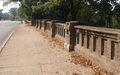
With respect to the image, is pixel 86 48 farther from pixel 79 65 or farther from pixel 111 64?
pixel 111 64

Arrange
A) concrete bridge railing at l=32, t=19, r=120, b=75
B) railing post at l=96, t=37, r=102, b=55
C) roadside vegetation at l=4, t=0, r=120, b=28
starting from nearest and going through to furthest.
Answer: concrete bridge railing at l=32, t=19, r=120, b=75 → railing post at l=96, t=37, r=102, b=55 → roadside vegetation at l=4, t=0, r=120, b=28

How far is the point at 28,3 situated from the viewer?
86.9 ft

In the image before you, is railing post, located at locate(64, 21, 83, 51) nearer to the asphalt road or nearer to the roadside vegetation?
the roadside vegetation

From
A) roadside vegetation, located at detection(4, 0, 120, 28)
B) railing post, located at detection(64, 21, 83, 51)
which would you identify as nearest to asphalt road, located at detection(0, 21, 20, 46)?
roadside vegetation, located at detection(4, 0, 120, 28)

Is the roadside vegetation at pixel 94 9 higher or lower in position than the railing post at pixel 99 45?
higher

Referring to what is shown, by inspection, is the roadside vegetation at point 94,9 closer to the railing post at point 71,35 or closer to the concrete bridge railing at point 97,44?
the railing post at point 71,35

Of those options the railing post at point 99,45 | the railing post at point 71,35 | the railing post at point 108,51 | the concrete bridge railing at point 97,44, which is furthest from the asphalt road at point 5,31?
the railing post at point 108,51

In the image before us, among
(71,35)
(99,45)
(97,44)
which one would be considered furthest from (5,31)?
(99,45)

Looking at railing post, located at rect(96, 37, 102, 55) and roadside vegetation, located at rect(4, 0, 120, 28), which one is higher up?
roadside vegetation, located at rect(4, 0, 120, 28)

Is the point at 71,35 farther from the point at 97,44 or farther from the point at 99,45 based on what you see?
the point at 99,45

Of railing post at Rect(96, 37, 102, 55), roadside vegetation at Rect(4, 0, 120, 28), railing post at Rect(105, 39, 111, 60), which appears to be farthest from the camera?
roadside vegetation at Rect(4, 0, 120, 28)

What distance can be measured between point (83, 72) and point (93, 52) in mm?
1016

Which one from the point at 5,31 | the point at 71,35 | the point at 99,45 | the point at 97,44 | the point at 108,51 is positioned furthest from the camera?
the point at 5,31

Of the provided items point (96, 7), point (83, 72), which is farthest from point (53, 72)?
point (96, 7)
